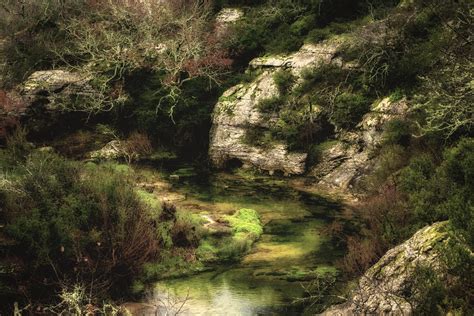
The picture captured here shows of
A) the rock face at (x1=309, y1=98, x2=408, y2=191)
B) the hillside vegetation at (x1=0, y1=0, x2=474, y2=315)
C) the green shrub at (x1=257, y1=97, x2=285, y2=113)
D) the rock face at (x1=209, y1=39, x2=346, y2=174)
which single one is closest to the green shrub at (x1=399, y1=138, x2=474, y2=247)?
the hillside vegetation at (x1=0, y1=0, x2=474, y2=315)

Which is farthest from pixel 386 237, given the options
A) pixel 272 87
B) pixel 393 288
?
pixel 272 87

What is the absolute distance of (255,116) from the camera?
1661 cm

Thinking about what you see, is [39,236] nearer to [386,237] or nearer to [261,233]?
[261,233]

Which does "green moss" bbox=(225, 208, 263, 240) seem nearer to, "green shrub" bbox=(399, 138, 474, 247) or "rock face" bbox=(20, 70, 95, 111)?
"green shrub" bbox=(399, 138, 474, 247)

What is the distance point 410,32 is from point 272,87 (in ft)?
16.2

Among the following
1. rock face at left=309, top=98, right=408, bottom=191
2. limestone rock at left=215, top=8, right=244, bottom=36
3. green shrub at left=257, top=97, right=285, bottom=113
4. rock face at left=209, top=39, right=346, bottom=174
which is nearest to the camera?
rock face at left=309, top=98, right=408, bottom=191

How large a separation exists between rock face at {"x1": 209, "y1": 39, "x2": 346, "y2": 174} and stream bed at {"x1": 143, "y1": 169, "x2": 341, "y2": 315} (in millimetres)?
914

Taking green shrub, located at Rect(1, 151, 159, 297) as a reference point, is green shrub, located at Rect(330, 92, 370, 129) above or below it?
above

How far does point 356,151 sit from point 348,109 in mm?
1442

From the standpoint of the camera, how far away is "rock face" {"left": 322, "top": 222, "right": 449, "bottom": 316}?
20.3 ft

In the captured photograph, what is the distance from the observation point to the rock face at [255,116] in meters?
15.9

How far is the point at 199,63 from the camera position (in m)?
18.2

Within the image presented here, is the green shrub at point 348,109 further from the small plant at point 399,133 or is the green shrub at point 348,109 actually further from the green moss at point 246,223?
the green moss at point 246,223

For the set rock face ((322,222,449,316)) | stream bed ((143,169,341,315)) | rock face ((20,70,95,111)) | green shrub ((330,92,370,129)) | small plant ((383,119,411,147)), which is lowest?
stream bed ((143,169,341,315))
